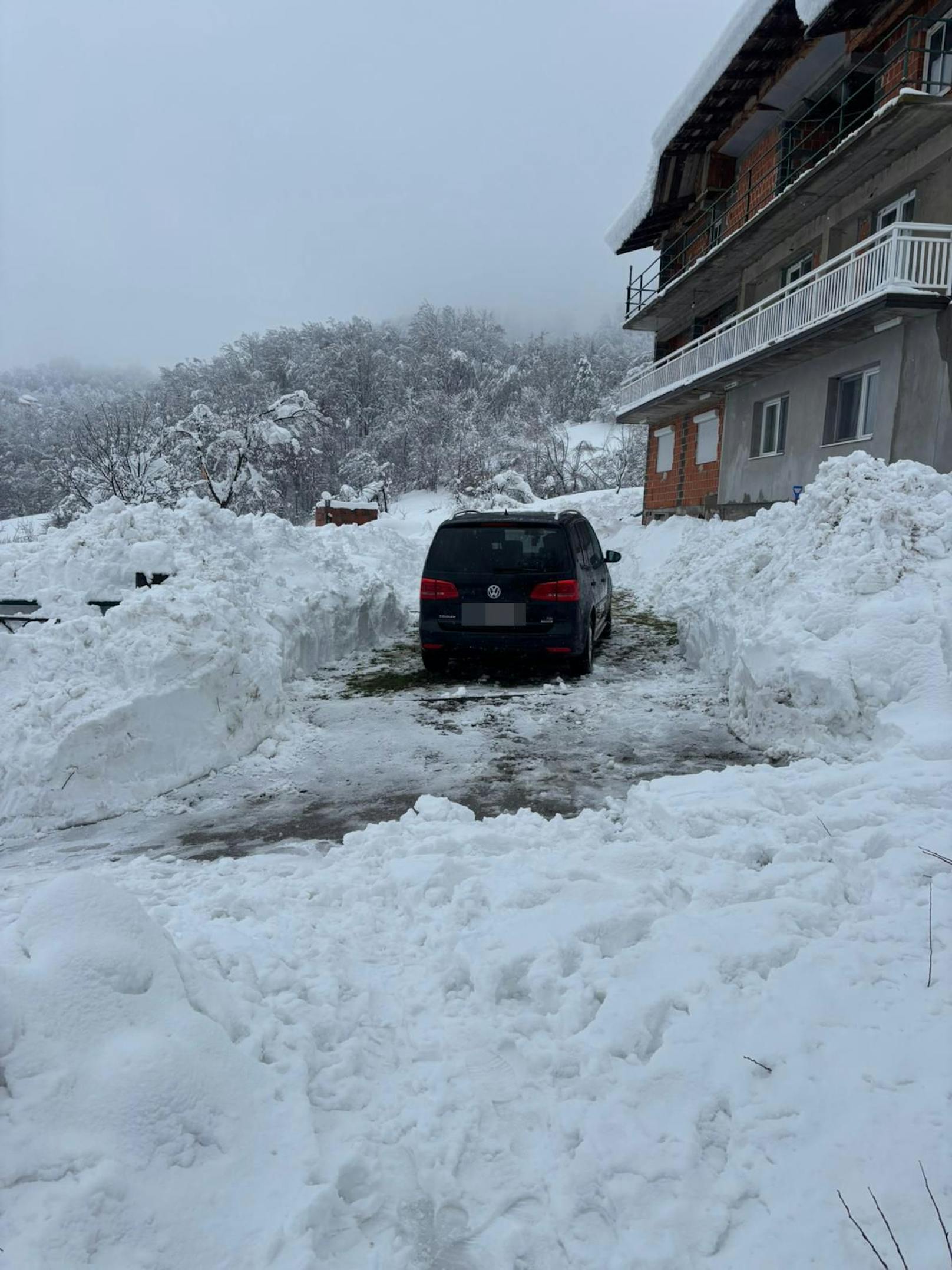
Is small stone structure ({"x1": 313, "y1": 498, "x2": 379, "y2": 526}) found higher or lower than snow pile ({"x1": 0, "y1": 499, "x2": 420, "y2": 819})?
higher

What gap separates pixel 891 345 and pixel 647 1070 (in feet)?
49.7

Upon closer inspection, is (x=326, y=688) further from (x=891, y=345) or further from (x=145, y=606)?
(x=891, y=345)

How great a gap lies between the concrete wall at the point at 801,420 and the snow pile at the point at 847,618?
7778 millimetres

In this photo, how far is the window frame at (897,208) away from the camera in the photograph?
1423 cm

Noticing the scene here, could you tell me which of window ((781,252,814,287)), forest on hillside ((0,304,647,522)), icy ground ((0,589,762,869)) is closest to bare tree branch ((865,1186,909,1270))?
icy ground ((0,589,762,869))

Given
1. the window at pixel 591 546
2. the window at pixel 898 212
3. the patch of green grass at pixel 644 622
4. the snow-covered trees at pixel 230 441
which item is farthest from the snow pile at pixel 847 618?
the snow-covered trees at pixel 230 441

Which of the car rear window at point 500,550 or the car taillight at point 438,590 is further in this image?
the car taillight at point 438,590

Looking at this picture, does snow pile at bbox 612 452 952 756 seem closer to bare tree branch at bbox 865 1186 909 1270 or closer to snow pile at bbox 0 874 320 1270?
bare tree branch at bbox 865 1186 909 1270

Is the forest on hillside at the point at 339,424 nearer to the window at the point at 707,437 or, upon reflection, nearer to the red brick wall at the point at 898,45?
the window at the point at 707,437

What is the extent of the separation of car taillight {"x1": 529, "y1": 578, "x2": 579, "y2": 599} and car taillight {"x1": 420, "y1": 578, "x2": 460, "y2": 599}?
824mm

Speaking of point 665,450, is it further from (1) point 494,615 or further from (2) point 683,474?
(1) point 494,615

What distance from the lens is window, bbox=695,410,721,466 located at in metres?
21.2

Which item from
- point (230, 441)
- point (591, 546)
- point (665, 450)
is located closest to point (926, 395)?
point (591, 546)

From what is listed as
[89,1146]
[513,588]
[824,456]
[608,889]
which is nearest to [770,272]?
[824,456]
